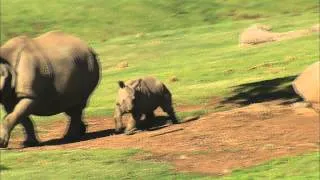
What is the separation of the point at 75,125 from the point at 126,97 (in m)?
2.33

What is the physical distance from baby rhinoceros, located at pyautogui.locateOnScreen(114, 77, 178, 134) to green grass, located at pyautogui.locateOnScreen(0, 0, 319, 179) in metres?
2.54

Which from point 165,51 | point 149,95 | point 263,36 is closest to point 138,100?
point 149,95

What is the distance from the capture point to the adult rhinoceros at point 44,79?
18766 mm

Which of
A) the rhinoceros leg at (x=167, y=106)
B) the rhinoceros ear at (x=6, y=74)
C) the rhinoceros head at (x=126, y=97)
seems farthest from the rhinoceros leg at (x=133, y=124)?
the rhinoceros ear at (x=6, y=74)

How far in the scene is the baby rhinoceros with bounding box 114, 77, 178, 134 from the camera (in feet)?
65.7

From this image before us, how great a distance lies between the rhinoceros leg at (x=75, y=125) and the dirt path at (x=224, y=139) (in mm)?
278

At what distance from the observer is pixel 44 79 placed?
19.3m

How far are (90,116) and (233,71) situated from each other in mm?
9937

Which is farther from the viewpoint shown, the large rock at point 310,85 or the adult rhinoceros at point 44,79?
the large rock at point 310,85

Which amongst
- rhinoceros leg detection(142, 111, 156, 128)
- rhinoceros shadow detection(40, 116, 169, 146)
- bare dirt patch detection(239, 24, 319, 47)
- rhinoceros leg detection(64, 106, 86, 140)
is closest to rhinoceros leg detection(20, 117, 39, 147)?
rhinoceros shadow detection(40, 116, 169, 146)

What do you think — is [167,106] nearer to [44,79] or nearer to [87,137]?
[87,137]

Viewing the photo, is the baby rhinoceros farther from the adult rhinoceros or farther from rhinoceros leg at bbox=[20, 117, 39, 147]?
rhinoceros leg at bbox=[20, 117, 39, 147]

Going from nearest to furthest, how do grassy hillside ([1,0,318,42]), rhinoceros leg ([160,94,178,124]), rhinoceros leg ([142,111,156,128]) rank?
rhinoceros leg ([142,111,156,128])
rhinoceros leg ([160,94,178,124])
grassy hillside ([1,0,318,42])

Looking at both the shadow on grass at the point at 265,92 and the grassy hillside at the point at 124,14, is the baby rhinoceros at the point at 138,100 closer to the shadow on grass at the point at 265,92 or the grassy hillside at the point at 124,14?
the shadow on grass at the point at 265,92
